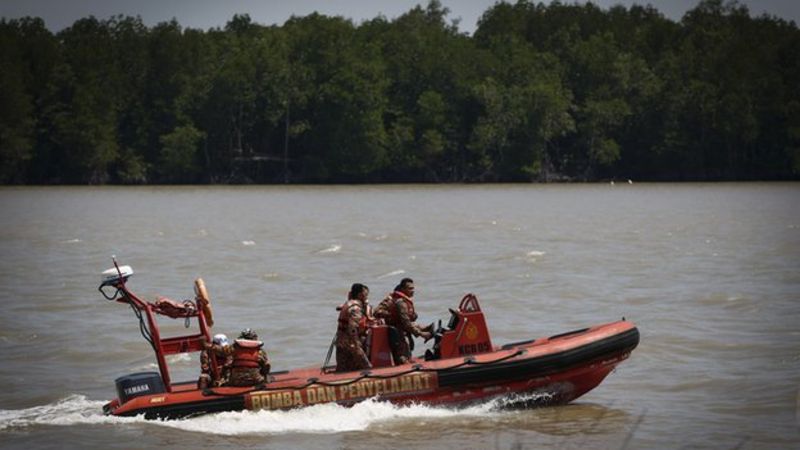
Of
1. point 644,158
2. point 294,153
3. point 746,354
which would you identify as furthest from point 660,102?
point 746,354

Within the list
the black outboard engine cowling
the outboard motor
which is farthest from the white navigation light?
the outboard motor

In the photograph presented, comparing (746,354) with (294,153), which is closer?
(746,354)

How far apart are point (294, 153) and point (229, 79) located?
693cm

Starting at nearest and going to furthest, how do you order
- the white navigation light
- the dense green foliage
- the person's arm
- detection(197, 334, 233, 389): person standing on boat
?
the white navigation light < detection(197, 334, 233, 389): person standing on boat < the person's arm < the dense green foliage

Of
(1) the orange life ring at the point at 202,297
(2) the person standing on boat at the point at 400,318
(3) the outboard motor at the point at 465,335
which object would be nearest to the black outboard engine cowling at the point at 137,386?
(1) the orange life ring at the point at 202,297

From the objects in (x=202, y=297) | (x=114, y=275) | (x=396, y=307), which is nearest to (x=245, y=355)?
(x=202, y=297)

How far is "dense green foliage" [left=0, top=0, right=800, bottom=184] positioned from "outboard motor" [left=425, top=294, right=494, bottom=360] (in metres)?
79.4

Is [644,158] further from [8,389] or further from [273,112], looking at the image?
[8,389]

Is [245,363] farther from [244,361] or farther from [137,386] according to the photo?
[137,386]

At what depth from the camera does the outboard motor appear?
50.4 ft

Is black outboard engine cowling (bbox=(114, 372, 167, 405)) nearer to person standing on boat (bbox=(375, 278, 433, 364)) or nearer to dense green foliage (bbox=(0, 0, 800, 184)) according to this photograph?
person standing on boat (bbox=(375, 278, 433, 364))

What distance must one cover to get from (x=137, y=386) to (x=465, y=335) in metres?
3.52

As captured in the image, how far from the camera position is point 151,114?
99.2 m

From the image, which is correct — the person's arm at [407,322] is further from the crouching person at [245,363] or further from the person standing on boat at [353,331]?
the crouching person at [245,363]
